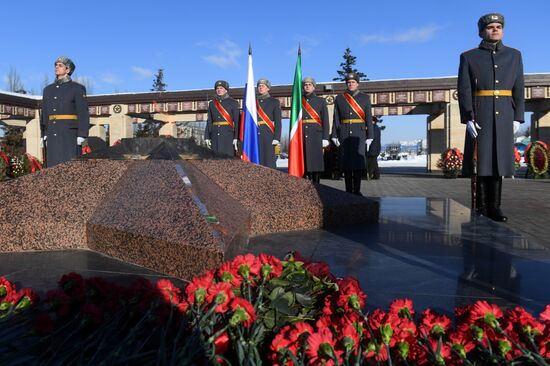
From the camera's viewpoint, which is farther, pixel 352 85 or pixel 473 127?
pixel 352 85

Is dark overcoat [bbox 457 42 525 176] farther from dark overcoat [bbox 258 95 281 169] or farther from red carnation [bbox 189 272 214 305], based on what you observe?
dark overcoat [bbox 258 95 281 169]

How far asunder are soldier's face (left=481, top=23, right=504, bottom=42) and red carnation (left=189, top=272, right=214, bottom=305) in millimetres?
3770

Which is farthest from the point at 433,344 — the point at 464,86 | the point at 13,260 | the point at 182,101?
the point at 182,101

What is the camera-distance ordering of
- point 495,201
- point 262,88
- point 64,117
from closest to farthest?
1. point 495,201
2. point 64,117
3. point 262,88

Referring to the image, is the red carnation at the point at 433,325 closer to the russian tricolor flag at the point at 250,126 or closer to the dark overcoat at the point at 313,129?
the russian tricolor flag at the point at 250,126

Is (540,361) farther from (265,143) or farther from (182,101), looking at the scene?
Result: (182,101)

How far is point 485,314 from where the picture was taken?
145 cm

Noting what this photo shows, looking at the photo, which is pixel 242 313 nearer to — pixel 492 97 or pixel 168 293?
pixel 168 293

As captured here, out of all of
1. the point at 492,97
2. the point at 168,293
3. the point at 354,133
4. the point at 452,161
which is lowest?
the point at 168,293

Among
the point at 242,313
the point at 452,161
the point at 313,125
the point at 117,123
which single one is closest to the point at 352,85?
the point at 313,125

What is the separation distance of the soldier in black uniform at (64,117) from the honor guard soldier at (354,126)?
3215mm

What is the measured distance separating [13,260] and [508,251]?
305cm

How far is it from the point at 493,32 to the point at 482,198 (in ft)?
5.21

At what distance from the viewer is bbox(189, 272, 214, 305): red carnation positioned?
5.26 feet
